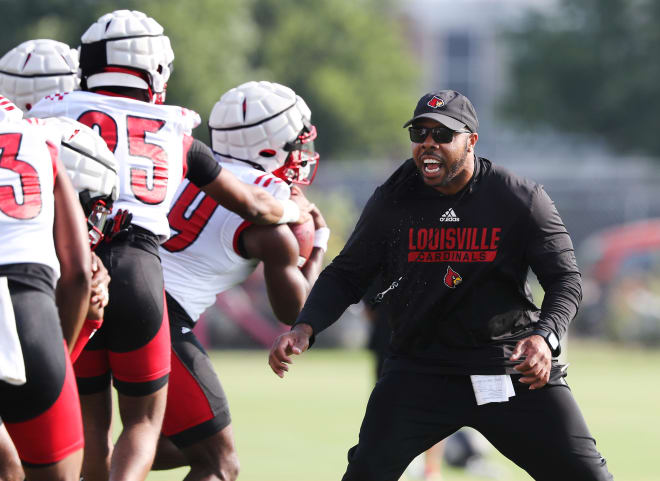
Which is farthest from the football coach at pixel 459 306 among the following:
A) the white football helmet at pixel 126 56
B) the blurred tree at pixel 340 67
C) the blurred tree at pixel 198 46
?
the blurred tree at pixel 340 67

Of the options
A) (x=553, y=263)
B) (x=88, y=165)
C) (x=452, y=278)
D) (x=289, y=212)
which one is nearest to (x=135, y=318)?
(x=88, y=165)

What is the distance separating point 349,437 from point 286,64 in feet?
99.8

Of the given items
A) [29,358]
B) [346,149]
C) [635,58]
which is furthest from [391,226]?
[346,149]

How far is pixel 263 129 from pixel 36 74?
4.20ft

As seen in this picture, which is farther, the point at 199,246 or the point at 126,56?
the point at 199,246

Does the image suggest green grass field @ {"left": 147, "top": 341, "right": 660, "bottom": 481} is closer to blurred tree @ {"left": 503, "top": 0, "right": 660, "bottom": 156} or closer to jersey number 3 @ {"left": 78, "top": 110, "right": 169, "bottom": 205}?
jersey number 3 @ {"left": 78, "top": 110, "right": 169, "bottom": 205}

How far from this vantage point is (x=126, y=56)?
568 cm

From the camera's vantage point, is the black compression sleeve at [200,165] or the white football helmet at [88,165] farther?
the black compression sleeve at [200,165]

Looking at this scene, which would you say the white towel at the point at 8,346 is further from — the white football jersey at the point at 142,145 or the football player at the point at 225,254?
the football player at the point at 225,254

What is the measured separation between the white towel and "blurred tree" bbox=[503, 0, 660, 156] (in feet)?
116

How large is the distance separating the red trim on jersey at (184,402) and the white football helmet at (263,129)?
3.70 feet

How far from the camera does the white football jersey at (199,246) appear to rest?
6.08 metres

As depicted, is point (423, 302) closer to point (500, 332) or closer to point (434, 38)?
point (500, 332)

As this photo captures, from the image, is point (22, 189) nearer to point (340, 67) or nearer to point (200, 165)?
point (200, 165)
